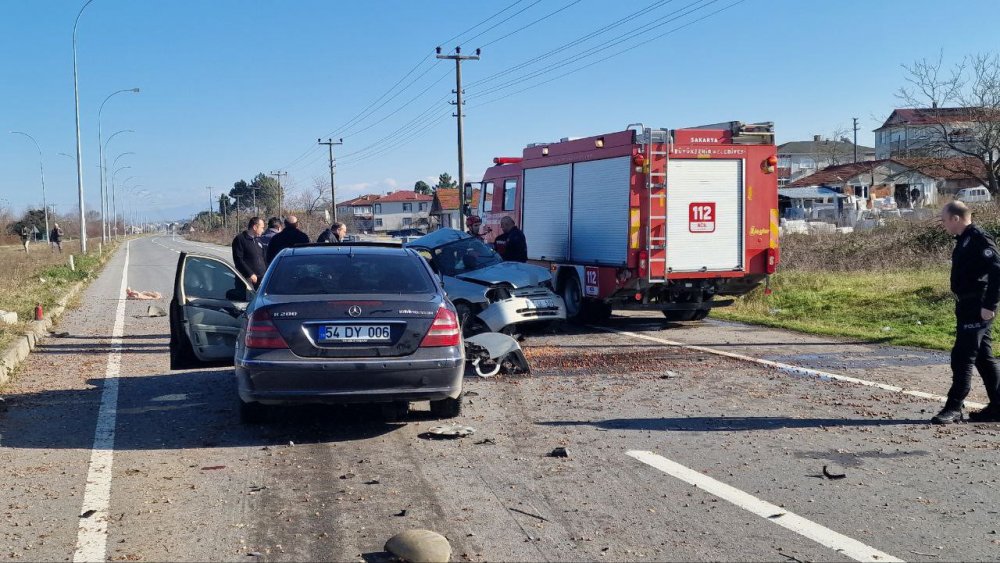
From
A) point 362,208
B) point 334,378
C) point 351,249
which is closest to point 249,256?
point 351,249

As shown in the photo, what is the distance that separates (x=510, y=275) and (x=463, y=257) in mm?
1283

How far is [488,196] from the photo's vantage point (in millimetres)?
19156

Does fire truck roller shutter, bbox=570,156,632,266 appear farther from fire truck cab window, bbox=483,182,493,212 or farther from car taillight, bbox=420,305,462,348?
car taillight, bbox=420,305,462,348

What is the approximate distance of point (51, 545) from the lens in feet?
15.1

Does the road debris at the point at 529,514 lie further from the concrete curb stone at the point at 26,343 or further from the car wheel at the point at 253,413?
the concrete curb stone at the point at 26,343

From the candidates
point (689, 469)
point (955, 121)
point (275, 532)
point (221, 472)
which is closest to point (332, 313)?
point (221, 472)

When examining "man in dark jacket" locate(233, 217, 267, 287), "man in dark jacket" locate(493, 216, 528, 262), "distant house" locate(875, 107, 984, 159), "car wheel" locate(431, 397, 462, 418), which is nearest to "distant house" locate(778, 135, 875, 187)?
"distant house" locate(875, 107, 984, 159)

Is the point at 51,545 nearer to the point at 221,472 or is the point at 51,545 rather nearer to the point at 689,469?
the point at 221,472

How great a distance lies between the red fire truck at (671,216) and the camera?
42.9ft

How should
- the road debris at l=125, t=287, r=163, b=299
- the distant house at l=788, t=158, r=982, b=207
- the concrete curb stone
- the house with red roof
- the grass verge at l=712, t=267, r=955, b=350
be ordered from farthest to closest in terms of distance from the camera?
the distant house at l=788, t=158, r=982, b=207, the house with red roof, the road debris at l=125, t=287, r=163, b=299, the grass verge at l=712, t=267, r=955, b=350, the concrete curb stone

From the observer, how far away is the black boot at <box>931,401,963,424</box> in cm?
721

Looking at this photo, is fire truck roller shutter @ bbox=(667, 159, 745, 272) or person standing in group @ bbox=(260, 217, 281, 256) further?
person standing in group @ bbox=(260, 217, 281, 256)

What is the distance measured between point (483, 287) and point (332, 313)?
5958 millimetres

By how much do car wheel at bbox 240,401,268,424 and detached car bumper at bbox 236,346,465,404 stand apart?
0.50 meters
